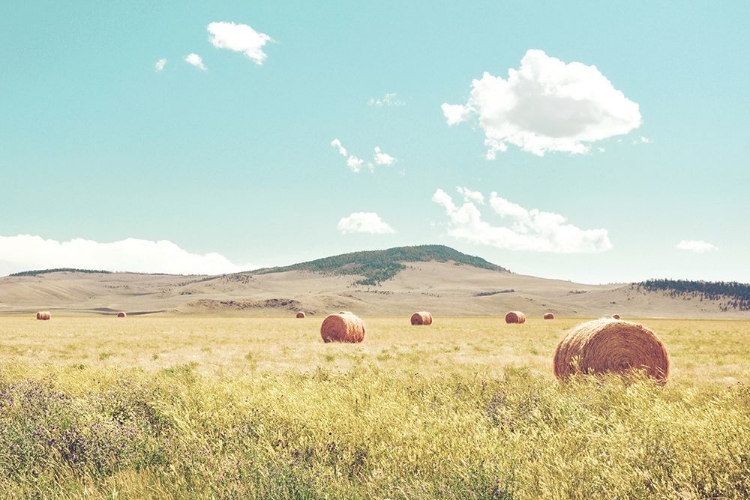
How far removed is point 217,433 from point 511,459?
13.4ft

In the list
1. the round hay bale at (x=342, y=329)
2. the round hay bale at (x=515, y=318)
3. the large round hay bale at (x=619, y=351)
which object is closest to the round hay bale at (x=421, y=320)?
the round hay bale at (x=515, y=318)

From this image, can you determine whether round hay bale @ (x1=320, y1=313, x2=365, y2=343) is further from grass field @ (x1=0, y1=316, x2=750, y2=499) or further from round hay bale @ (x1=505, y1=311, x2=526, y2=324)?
round hay bale @ (x1=505, y1=311, x2=526, y2=324)

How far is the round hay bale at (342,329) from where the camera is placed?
29406 mm

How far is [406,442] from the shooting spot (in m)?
6.23

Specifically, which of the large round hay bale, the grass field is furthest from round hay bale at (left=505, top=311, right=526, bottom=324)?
the grass field

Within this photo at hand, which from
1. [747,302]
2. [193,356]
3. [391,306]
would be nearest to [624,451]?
[193,356]

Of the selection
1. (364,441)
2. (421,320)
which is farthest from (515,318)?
(364,441)

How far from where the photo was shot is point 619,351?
1294cm

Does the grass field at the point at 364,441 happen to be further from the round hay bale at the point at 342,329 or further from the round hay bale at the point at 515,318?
the round hay bale at the point at 515,318

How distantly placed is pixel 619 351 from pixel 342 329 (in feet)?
61.1

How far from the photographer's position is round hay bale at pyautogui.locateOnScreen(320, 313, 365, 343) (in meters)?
29.4

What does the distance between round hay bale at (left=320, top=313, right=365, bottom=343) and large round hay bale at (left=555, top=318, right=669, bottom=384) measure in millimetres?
Result: 17530

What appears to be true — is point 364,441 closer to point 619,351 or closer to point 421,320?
point 619,351

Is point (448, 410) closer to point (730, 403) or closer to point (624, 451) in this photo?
point (624, 451)
